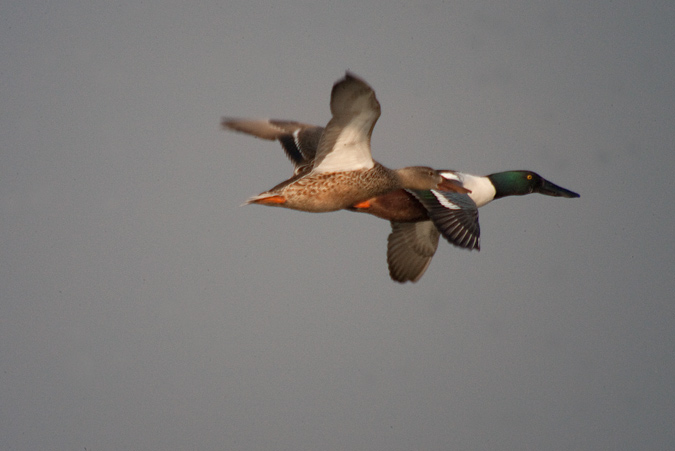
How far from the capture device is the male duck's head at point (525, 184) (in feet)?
24.0

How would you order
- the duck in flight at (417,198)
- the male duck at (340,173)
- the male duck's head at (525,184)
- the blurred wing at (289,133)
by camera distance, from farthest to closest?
the male duck's head at (525,184), the blurred wing at (289,133), the duck in flight at (417,198), the male duck at (340,173)

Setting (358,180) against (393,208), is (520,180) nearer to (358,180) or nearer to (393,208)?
(393,208)

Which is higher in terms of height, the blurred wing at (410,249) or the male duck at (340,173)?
the male duck at (340,173)

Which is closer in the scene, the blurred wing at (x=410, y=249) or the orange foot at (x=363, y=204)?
the orange foot at (x=363, y=204)

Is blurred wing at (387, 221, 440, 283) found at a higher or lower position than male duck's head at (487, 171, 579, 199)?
lower

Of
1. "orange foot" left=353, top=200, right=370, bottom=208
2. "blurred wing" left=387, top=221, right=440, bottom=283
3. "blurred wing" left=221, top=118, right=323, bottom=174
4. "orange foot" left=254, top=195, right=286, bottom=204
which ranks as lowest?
"blurred wing" left=387, top=221, right=440, bottom=283

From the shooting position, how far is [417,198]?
641 centimetres

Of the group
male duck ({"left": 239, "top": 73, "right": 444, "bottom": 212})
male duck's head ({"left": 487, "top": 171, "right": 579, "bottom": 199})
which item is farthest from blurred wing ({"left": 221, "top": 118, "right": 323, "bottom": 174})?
male duck's head ({"left": 487, "top": 171, "right": 579, "bottom": 199})

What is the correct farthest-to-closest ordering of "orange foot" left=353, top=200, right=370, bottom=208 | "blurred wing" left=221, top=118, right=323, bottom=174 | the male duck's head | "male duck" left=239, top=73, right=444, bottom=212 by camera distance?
1. the male duck's head
2. "blurred wing" left=221, top=118, right=323, bottom=174
3. "orange foot" left=353, top=200, right=370, bottom=208
4. "male duck" left=239, top=73, right=444, bottom=212

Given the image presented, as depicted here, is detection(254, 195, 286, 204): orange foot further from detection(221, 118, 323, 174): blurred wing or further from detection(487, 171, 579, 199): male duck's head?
detection(487, 171, 579, 199): male duck's head

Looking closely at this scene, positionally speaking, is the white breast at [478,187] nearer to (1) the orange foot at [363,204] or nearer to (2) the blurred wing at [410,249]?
(2) the blurred wing at [410,249]

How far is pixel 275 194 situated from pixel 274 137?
4.59ft

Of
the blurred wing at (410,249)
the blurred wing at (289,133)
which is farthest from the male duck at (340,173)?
the blurred wing at (410,249)

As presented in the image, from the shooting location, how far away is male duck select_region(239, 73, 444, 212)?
18.8 feet
